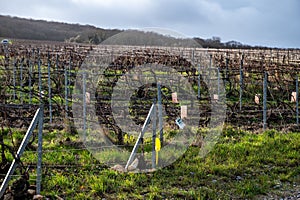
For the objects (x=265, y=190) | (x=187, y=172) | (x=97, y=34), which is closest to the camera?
(x=265, y=190)

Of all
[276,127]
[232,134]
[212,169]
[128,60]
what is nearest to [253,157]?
[212,169]

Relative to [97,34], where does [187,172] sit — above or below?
below

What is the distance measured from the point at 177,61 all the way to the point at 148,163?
44.6 ft

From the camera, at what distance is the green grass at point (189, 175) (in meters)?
5.44

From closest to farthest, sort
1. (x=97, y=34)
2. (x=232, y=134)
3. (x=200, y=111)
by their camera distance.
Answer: (x=232, y=134) → (x=200, y=111) → (x=97, y=34)

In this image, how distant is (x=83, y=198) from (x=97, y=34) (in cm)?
4367

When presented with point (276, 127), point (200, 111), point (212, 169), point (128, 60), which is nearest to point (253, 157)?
point (212, 169)

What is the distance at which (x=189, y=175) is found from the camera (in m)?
6.17

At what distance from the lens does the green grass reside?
5.44 meters

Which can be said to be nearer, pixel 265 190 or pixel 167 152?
pixel 265 190

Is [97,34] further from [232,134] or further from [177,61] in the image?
[232,134]

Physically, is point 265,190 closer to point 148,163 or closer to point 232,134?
point 148,163

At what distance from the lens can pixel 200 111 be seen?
11414 millimetres

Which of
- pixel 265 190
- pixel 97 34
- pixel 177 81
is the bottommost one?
pixel 265 190
